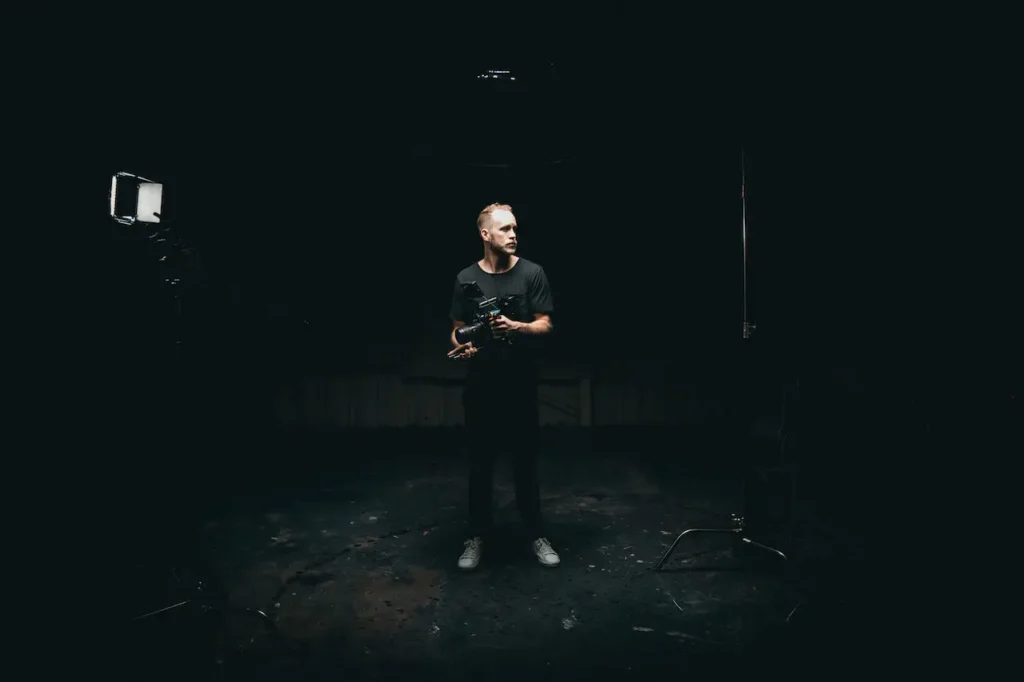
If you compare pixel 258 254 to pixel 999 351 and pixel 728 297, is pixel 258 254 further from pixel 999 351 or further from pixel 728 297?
pixel 999 351

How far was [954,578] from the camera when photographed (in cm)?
282

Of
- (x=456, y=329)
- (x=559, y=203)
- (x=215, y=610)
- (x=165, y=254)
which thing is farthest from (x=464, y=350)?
(x=559, y=203)

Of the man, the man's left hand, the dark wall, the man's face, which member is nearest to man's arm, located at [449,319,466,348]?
the man

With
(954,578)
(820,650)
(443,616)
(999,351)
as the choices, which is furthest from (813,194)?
(443,616)

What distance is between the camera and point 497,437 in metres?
3.06

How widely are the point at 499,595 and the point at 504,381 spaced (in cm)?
88

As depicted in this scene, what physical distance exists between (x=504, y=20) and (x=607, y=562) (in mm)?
2883

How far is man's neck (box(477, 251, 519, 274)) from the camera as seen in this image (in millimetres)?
3066

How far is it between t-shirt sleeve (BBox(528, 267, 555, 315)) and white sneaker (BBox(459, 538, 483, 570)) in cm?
108

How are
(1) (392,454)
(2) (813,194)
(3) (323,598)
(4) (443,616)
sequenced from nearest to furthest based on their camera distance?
1. (4) (443,616)
2. (3) (323,598)
3. (2) (813,194)
4. (1) (392,454)

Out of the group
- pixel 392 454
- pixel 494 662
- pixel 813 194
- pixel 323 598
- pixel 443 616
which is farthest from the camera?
pixel 392 454

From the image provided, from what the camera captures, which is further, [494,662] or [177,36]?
[177,36]

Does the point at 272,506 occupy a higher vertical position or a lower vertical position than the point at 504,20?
lower

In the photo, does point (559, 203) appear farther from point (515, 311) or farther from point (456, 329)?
point (456, 329)
